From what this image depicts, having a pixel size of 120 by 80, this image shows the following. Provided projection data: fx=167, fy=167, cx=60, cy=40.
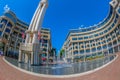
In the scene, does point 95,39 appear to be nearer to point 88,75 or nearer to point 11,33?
point 11,33

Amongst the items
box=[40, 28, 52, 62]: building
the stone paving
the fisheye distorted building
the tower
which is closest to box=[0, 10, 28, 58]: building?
the fisheye distorted building

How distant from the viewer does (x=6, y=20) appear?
83625mm

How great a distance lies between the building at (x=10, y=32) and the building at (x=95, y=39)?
32.4m

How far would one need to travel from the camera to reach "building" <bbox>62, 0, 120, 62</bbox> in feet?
303

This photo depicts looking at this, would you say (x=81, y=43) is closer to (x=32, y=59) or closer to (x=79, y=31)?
(x=79, y=31)

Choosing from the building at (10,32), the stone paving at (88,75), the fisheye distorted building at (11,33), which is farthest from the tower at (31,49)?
the building at (10,32)

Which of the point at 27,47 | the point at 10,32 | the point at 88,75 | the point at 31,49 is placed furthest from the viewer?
the point at 10,32

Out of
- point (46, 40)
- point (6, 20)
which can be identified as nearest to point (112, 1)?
point (46, 40)

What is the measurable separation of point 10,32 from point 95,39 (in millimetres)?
54682

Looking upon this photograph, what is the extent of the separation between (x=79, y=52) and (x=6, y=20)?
167 ft

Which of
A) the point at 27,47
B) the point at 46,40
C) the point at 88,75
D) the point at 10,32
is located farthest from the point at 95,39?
the point at 88,75

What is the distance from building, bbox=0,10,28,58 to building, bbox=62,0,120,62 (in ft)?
106

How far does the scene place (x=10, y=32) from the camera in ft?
282

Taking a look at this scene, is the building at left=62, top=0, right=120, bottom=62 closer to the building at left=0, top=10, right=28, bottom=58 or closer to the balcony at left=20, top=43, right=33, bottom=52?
the building at left=0, top=10, right=28, bottom=58
